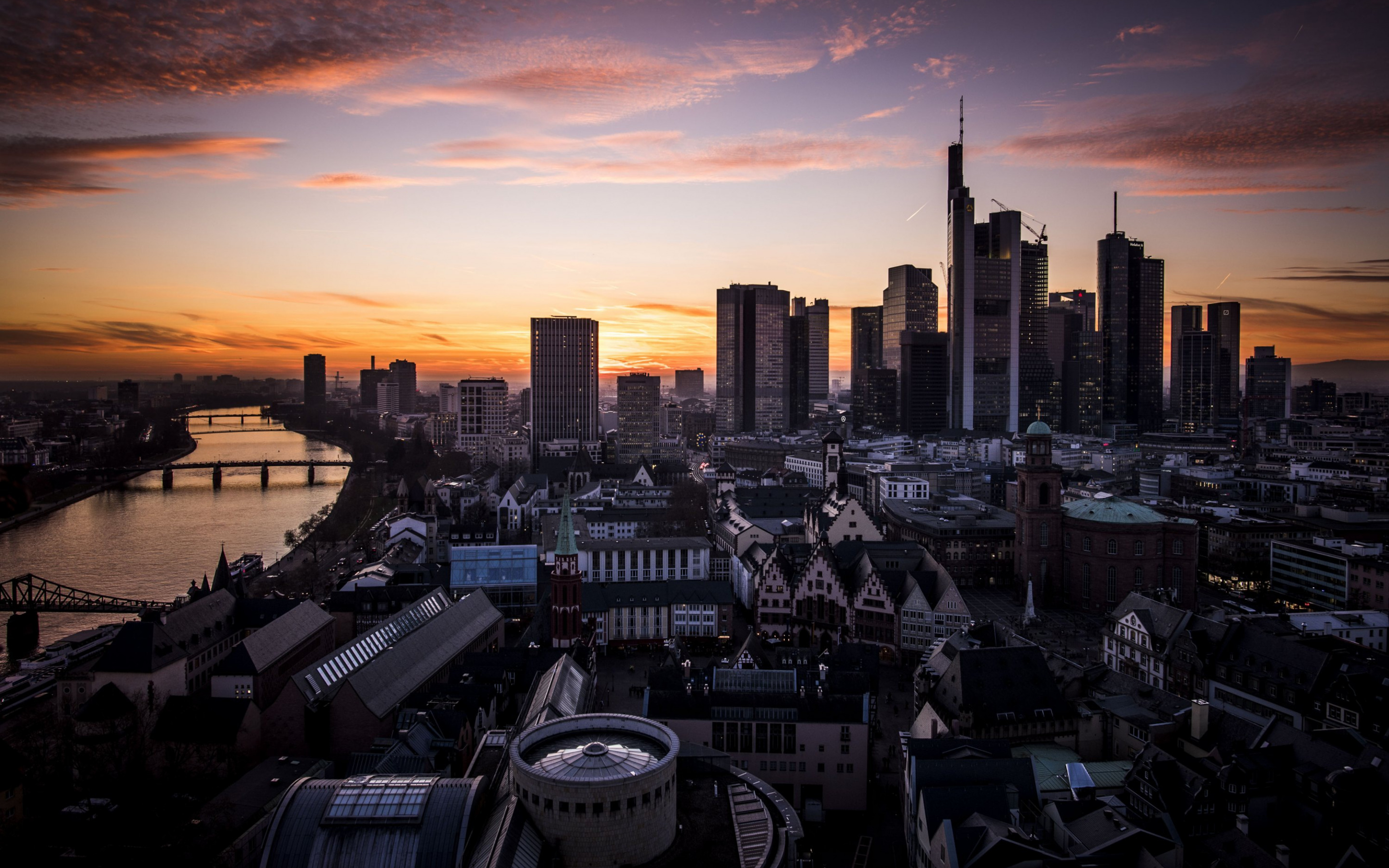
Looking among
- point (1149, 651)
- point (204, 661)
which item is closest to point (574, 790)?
point (204, 661)

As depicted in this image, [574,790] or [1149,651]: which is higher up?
[574,790]

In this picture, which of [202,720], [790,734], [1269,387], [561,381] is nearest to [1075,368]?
[1269,387]

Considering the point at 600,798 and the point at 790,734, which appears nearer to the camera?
the point at 600,798

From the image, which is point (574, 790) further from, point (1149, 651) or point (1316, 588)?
point (1316, 588)

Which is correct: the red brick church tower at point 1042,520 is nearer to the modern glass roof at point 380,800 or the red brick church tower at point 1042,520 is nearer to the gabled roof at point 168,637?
the modern glass roof at point 380,800

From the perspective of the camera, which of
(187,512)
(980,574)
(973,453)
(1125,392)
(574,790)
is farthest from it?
(1125,392)

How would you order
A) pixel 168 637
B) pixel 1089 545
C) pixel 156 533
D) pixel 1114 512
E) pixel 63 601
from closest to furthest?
pixel 168 637
pixel 63 601
pixel 1089 545
pixel 1114 512
pixel 156 533

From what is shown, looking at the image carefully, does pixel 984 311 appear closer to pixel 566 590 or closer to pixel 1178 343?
pixel 1178 343
